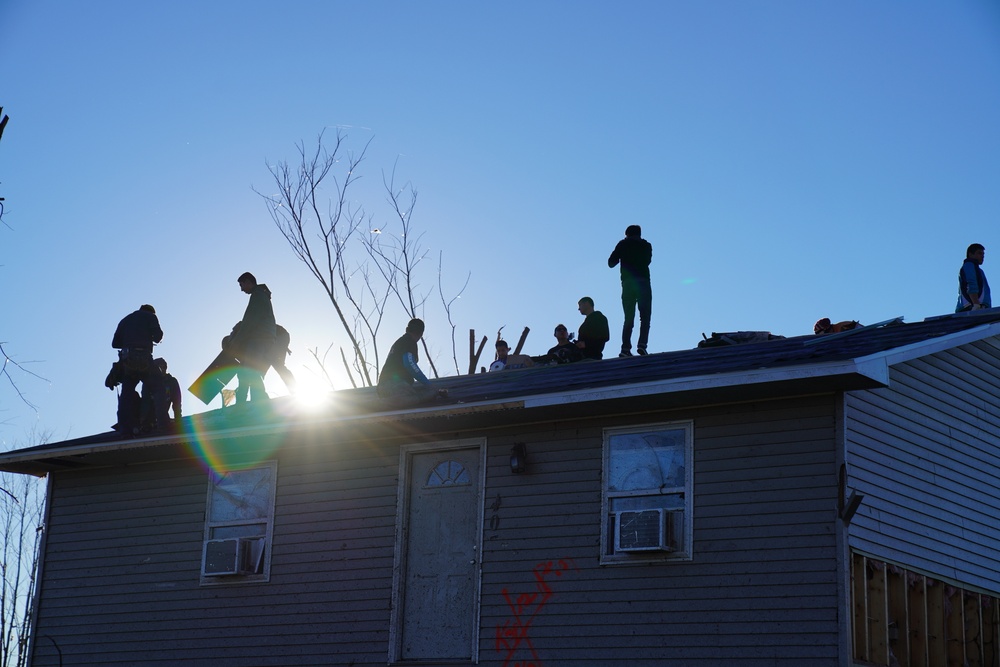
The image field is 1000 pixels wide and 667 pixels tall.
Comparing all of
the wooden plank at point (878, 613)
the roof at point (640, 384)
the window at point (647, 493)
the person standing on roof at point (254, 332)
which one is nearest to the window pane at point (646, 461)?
the window at point (647, 493)

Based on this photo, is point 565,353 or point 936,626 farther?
point 565,353

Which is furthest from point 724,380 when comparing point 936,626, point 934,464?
point 936,626

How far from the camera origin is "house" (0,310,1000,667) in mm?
12266

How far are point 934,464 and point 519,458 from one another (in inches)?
167

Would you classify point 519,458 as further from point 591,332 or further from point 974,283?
point 974,283

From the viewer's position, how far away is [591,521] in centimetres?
1338

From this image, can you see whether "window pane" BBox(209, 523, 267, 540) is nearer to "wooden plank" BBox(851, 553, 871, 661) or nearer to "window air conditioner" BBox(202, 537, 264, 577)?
"window air conditioner" BBox(202, 537, 264, 577)

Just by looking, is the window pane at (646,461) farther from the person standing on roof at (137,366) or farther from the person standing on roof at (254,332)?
the person standing on roof at (137,366)

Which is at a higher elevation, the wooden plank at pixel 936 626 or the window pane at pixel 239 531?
the window pane at pixel 239 531

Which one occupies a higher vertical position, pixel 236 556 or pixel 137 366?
pixel 137 366

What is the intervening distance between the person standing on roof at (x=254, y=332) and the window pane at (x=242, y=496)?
1614 millimetres

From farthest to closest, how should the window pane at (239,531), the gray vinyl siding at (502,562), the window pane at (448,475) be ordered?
the window pane at (239,531), the window pane at (448,475), the gray vinyl siding at (502,562)

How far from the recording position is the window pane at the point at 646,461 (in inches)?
516

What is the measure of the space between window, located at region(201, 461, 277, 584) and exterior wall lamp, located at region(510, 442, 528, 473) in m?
3.40
